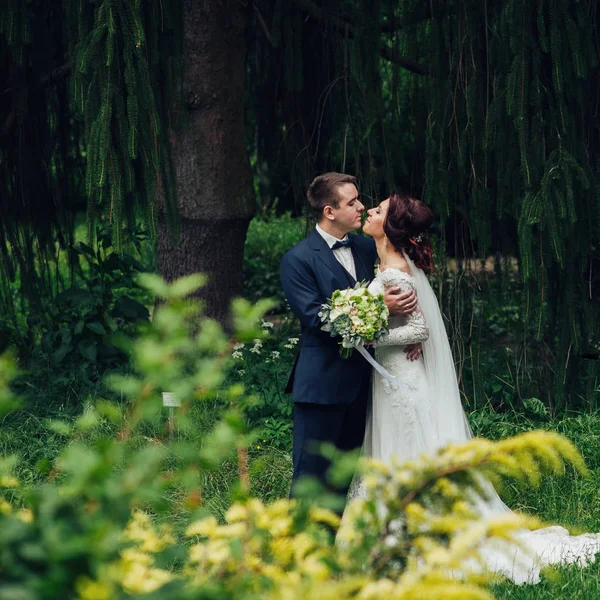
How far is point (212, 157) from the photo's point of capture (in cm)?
609

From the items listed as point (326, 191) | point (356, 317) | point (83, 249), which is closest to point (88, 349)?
point (83, 249)

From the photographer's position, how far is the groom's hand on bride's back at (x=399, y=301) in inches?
151

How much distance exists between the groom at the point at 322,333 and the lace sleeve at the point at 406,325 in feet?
0.15

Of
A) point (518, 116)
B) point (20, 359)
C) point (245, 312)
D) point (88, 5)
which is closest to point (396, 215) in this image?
point (518, 116)

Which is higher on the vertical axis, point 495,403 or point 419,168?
point 419,168

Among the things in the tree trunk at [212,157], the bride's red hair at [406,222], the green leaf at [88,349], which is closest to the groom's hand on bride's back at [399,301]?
the bride's red hair at [406,222]

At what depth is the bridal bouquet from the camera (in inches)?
143

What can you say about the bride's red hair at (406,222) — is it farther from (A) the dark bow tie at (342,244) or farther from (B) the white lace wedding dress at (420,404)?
(A) the dark bow tie at (342,244)

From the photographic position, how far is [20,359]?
6656 mm

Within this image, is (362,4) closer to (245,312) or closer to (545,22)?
(545,22)

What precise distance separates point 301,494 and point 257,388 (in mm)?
3776

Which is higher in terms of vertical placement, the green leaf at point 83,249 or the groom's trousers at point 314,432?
the green leaf at point 83,249

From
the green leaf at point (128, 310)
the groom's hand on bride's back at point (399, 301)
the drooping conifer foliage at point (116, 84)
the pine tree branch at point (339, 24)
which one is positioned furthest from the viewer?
the green leaf at point (128, 310)

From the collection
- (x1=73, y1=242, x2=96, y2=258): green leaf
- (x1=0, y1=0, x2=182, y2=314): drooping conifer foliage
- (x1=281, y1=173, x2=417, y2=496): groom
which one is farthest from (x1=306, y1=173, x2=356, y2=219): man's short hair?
(x1=73, y1=242, x2=96, y2=258): green leaf
